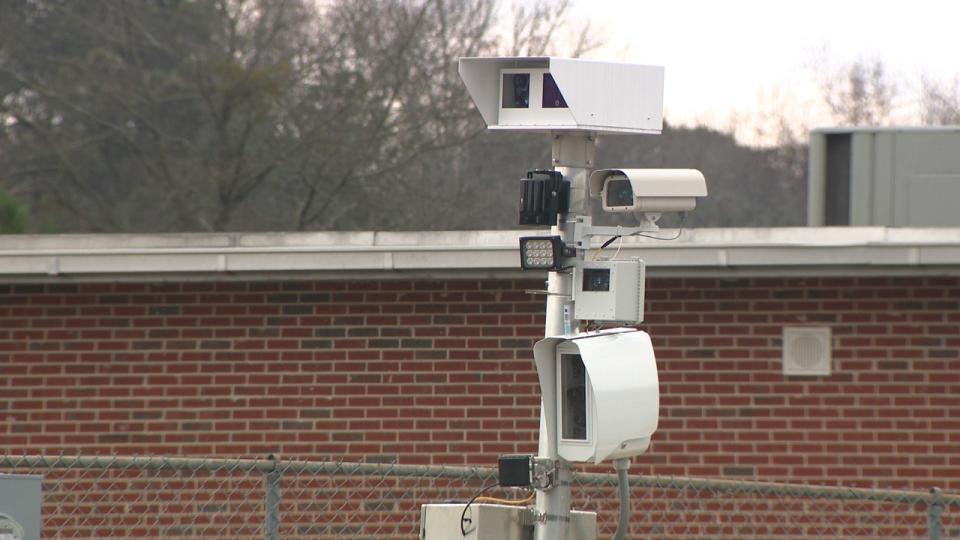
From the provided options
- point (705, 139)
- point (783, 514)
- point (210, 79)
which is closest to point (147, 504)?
point (783, 514)

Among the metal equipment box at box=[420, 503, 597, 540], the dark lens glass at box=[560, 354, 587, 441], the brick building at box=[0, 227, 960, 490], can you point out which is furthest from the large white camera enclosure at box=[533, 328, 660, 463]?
the brick building at box=[0, 227, 960, 490]

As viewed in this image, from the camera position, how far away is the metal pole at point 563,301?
488 cm

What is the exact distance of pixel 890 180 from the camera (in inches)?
348

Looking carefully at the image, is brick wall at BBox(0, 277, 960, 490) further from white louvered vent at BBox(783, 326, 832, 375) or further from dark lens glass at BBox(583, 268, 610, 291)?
dark lens glass at BBox(583, 268, 610, 291)

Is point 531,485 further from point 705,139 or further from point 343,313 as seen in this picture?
point 705,139

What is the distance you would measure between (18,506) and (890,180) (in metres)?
6.25

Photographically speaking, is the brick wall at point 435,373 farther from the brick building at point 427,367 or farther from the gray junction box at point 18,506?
the gray junction box at point 18,506

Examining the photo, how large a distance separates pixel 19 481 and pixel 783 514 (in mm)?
5007

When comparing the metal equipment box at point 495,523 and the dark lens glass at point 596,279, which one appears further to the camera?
the metal equipment box at point 495,523

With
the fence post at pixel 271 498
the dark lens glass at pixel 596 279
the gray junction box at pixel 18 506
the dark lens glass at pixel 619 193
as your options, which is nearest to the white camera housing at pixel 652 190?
the dark lens glass at pixel 619 193

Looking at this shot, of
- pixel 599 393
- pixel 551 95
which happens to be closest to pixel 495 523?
pixel 599 393

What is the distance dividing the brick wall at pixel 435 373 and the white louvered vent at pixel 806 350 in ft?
0.18

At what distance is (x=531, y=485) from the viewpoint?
4867 millimetres

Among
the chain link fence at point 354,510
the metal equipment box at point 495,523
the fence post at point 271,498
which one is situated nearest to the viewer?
the metal equipment box at point 495,523
